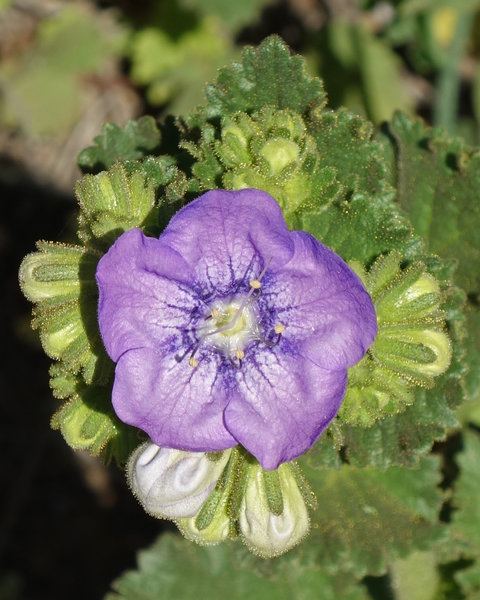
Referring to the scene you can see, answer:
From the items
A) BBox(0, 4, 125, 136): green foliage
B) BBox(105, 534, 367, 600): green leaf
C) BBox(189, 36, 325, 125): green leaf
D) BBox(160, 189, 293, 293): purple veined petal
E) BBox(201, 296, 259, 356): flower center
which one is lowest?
BBox(105, 534, 367, 600): green leaf

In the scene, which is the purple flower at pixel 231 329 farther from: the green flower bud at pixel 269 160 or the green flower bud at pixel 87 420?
the green flower bud at pixel 87 420

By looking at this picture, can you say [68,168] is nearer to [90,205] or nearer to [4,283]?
[4,283]

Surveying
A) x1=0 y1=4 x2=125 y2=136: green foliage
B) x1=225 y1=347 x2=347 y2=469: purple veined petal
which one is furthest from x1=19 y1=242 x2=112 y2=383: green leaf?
x1=0 y1=4 x2=125 y2=136: green foliage

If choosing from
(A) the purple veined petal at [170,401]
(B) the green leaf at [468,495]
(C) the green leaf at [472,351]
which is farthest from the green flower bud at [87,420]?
(B) the green leaf at [468,495]

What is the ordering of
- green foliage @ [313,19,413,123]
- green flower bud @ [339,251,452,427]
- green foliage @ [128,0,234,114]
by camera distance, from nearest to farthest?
green flower bud @ [339,251,452,427]
green foliage @ [313,19,413,123]
green foliage @ [128,0,234,114]

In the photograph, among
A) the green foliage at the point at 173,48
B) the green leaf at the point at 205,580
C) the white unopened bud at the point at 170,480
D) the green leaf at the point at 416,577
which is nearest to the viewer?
the white unopened bud at the point at 170,480

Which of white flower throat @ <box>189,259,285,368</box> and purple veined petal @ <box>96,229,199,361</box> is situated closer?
purple veined petal @ <box>96,229,199,361</box>

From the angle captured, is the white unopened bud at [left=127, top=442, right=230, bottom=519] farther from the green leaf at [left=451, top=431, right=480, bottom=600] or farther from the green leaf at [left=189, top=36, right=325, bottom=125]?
the green leaf at [left=451, top=431, right=480, bottom=600]

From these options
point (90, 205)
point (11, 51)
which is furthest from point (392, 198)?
point (11, 51)
